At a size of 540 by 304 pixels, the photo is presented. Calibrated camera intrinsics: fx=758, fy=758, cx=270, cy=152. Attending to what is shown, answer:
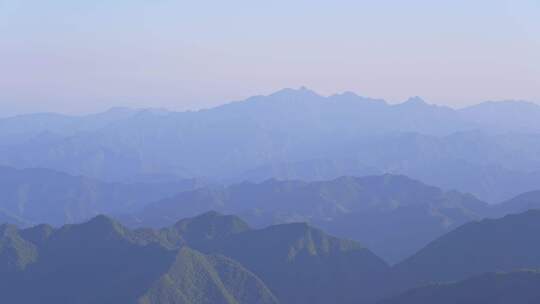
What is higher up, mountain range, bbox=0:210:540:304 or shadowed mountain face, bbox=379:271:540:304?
shadowed mountain face, bbox=379:271:540:304

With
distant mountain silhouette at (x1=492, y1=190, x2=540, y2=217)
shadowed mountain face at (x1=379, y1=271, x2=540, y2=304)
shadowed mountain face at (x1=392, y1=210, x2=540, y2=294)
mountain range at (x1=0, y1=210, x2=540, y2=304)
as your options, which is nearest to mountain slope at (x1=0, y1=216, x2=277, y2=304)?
mountain range at (x1=0, y1=210, x2=540, y2=304)

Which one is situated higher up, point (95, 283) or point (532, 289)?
point (532, 289)

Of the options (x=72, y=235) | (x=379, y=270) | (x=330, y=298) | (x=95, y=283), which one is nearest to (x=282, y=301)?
(x=330, y=298)

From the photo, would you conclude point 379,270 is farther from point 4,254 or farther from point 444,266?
point 4,254

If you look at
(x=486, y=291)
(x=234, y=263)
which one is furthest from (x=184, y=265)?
(x=486, y=291)

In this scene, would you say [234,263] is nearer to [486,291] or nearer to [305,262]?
[305,262]

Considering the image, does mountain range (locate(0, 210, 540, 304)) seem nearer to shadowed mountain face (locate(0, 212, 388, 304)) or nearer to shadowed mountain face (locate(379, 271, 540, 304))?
shadowed mountain face (locate(0, 212, 388, 304))

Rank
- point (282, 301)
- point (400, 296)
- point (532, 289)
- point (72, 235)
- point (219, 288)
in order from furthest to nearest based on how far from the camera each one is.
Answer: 1. point (72, 235)
2. point (282, 301)
3. point (219, 288)
4. point (400, 296)
5. point (532, 289)
